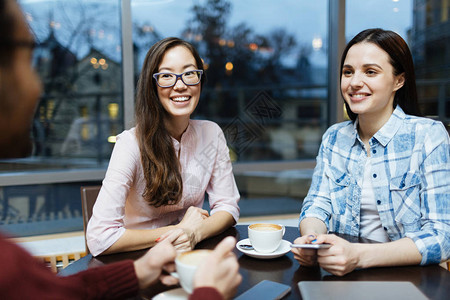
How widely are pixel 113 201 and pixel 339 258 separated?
2.40 ft

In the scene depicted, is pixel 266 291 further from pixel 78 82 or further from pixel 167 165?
pixel 78 82

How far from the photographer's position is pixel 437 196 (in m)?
1.14

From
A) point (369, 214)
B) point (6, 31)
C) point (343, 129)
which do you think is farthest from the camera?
point (343, 129)

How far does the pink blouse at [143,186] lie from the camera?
1.19 metres

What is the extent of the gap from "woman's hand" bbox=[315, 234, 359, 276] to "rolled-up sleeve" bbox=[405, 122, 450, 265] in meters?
0.22

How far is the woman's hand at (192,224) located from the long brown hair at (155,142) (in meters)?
0.14

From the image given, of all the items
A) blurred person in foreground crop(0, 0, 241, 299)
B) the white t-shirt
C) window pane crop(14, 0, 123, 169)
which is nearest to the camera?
blurred person in foreground crop(0, 0, 241, 299)

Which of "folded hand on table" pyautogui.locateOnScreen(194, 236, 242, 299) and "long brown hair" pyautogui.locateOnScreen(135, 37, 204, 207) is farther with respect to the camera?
"long brown hair" pyautogui.locateOnScreen(135, 37, 204, 207)

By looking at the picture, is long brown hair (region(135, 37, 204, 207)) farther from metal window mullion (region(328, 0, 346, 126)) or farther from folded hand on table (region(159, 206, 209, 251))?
metal window mullion (region(328, 0, 346, 126))

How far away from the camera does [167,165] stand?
1.40 meters

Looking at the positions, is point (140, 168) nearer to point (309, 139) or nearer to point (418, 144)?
point (418, 144)

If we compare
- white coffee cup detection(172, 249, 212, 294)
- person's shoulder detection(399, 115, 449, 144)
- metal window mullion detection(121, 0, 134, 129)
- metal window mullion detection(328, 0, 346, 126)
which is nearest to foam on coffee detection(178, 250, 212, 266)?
white coffee cup detection(172, 249, 212, 294)

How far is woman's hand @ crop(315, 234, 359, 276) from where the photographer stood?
925mm

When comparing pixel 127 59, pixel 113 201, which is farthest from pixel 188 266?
pixel 127 59
